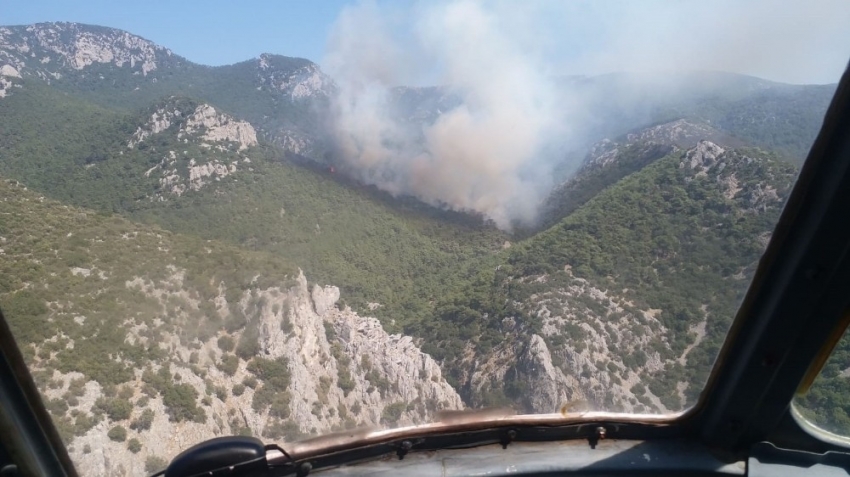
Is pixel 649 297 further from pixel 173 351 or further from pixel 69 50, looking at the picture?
pixel 69 50

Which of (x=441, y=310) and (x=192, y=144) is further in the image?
(x=192, y=144)

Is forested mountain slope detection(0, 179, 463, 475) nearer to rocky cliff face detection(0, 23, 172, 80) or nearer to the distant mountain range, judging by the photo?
the distant mountain range

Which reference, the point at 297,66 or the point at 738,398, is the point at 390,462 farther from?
the point at 297,66

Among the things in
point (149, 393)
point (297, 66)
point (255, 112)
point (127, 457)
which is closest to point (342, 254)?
point (149, 393)

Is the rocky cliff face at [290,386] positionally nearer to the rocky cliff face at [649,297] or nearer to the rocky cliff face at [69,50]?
the rocky cliff face at [649,297]

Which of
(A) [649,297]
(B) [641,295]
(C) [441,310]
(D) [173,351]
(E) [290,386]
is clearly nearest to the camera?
(A) [649,297]

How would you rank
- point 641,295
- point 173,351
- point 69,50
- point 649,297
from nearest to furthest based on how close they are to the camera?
point 649,297 < point 641,295 < point 173,351 < point 69,50

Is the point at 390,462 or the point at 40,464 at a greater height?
the point at 40,464

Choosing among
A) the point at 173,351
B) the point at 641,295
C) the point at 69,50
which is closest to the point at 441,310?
the point at 173,351
